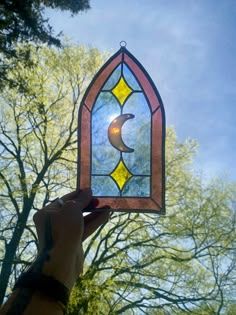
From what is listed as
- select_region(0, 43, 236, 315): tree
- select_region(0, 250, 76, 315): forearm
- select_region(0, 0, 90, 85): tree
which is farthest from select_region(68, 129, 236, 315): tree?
select_region(0, 250, 76, 315): forearm

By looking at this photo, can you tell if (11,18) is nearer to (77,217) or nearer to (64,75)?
(64,75)

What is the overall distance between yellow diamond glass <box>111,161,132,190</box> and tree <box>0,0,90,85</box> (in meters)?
4.87

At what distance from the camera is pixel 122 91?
8.32 ft

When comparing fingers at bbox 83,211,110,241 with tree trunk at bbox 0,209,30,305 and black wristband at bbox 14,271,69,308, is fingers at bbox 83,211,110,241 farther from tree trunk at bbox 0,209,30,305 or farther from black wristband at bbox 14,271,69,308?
tree trunk at bbox 0,209,30,305

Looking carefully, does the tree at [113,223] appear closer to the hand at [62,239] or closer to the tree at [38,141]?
the tree at [38,141]

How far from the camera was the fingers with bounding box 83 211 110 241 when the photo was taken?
1.41 metres

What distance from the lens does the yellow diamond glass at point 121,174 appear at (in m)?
2.37

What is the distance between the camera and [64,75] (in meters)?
11.1

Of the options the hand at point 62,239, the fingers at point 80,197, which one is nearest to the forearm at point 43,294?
the hand at point 62,239

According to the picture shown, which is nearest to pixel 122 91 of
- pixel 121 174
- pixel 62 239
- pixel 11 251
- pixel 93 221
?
pixel 121 174

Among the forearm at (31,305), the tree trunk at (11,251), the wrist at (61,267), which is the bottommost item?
the forearm at (31,305)

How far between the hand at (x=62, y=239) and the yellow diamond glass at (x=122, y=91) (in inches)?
58.5

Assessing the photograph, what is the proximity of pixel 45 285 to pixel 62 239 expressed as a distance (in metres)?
0.13

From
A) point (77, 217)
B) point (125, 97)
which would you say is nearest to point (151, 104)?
point (125, 97)
